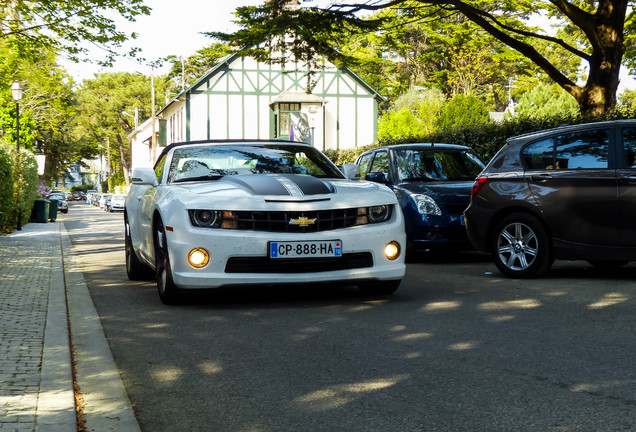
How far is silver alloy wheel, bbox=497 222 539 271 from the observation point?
8758 mm

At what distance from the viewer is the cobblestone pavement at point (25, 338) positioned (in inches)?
149

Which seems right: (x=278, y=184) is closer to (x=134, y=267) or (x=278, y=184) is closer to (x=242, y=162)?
(x=242, y=162)

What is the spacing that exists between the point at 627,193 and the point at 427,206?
3.22m

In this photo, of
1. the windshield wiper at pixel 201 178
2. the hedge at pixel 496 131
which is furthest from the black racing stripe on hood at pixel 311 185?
the hedge at pixel 496 131

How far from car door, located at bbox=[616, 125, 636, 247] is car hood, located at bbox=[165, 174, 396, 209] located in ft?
8.18

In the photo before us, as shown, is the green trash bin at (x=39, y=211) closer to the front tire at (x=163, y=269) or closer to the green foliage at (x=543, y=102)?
the front tire at (x=163, y=269)

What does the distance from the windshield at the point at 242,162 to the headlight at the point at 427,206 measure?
277 cm

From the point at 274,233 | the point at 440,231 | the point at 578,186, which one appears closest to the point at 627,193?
the point at 578,186

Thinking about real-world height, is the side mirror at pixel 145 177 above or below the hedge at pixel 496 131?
below

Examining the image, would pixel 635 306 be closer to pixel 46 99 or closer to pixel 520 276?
pixel 520 276

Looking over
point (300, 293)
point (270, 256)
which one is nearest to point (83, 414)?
point (270, 256)

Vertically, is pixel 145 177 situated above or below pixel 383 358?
above

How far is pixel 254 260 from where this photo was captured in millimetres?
6734

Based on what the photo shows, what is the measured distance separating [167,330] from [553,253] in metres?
4.47
